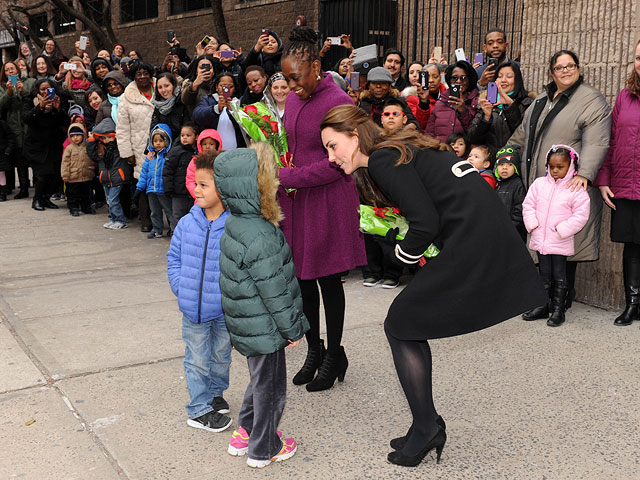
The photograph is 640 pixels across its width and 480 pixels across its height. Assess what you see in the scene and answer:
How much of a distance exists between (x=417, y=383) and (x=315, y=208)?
1.28 m

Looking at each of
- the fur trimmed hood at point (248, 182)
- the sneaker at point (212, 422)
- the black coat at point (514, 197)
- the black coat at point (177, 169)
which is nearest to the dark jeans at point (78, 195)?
the black coat at point (177, 169)

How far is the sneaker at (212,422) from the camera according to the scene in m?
3.66

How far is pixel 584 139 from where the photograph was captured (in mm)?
5574

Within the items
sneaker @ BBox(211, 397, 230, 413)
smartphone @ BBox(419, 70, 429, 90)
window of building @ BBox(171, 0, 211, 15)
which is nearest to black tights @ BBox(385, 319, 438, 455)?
sneaker @ BBox(211, 397, 230, 413)

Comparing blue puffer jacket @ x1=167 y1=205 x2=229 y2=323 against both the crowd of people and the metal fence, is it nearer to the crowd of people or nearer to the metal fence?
the crowd of people

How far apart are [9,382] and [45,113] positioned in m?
7.33

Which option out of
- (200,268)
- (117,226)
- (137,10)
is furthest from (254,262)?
(137,10)

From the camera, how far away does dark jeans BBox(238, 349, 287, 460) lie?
3.27 m

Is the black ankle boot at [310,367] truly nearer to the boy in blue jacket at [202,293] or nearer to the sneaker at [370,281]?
the boy in blue jacket at [202,293]

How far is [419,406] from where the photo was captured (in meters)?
3.30

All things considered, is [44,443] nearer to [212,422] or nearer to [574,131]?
[212,422]

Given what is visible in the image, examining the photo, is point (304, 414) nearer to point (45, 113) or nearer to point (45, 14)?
point (45, 113)

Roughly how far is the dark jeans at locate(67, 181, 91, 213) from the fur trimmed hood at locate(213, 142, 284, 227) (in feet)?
25.1

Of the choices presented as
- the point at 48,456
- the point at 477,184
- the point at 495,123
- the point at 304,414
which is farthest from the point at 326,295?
the point at 495,123
